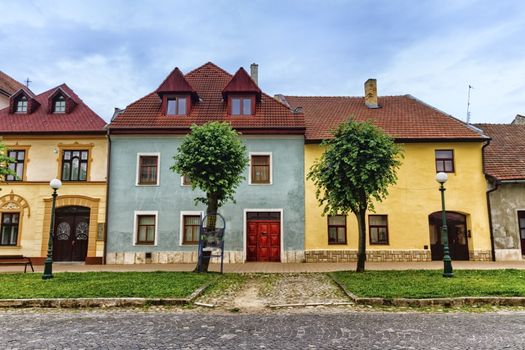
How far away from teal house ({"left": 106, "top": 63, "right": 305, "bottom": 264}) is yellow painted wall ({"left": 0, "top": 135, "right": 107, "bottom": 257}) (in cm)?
57

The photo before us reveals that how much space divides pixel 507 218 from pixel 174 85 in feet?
61.7

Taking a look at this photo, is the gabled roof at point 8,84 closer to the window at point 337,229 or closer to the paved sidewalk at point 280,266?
the paved sidewalk at point 280,266

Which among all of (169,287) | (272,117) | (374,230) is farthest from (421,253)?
(169,287)

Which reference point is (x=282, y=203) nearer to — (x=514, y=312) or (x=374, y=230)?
(x=374, y=230)

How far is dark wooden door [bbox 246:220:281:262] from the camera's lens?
1856cm

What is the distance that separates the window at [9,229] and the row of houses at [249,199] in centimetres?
5

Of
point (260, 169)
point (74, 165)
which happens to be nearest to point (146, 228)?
point (74, 165)

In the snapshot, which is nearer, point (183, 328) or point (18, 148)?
point (183, 328)

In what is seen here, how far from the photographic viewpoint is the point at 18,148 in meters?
19.2

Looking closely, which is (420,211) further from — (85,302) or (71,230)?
(71,230)

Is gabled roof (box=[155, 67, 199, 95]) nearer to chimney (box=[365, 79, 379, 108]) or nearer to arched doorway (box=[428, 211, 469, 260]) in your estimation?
chimney (box=[365, 79, 379, 108])

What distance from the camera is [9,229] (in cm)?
1855

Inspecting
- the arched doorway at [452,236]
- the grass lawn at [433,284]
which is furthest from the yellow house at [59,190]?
the arched doorway at [452,236]

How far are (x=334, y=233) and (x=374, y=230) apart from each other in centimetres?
206
